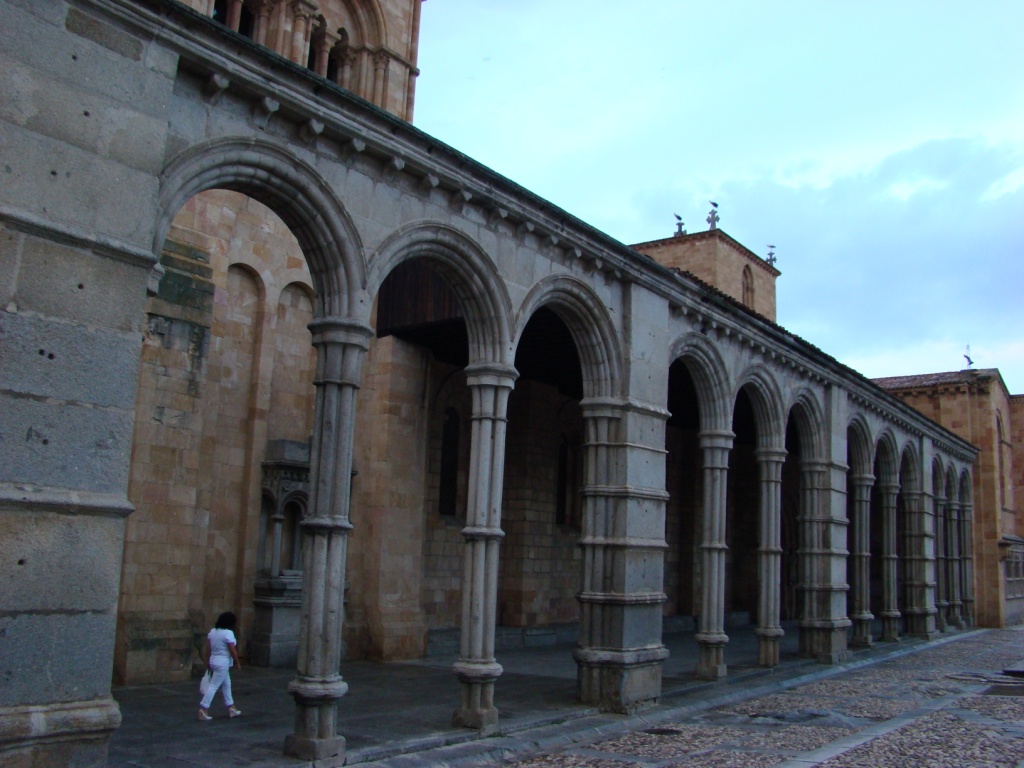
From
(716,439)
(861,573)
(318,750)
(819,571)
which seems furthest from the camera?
(861,573)

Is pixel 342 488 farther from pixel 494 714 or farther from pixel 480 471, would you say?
pixel 494 714

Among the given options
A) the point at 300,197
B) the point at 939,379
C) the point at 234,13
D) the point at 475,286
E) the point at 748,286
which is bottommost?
the point at 475,286

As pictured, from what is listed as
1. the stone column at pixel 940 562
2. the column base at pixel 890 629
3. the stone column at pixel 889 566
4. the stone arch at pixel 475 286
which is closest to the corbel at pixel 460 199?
the stone arch at pixel 475 286

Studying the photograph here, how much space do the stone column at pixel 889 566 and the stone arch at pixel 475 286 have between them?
1496 cm

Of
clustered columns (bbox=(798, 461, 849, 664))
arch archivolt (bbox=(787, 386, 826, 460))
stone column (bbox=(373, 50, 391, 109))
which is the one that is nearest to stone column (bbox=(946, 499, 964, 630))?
clustered columns (bbox=(798, 461, 849, 664))

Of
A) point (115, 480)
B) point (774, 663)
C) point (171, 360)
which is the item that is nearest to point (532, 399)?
point (774, 663)

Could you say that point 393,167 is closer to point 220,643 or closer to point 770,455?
point 220,643

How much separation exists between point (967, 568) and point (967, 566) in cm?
9

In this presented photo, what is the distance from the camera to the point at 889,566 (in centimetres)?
2209

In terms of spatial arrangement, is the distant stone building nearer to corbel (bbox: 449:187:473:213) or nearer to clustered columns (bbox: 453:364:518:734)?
clustered columns (bbox: 453:364:518:734)

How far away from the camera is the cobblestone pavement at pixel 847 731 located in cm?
904

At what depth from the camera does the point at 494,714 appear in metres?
9.52

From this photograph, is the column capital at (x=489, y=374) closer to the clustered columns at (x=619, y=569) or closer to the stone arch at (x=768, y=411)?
the clustered columns at (x=619, y=569)

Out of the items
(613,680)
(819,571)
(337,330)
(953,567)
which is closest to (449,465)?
(613,680)
